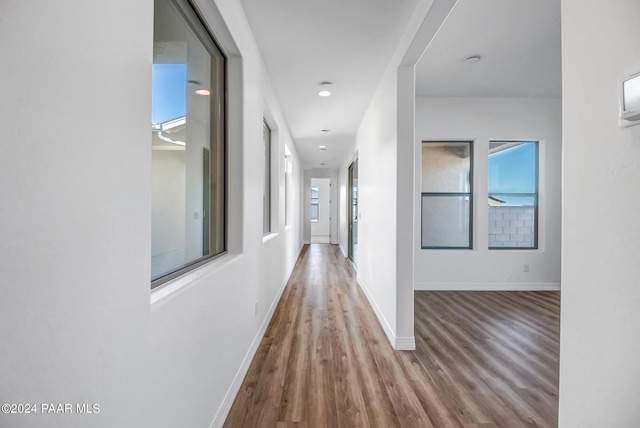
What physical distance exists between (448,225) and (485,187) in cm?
76

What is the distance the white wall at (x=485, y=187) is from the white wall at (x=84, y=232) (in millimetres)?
4027

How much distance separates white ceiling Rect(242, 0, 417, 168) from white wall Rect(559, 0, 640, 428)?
1.61 metres

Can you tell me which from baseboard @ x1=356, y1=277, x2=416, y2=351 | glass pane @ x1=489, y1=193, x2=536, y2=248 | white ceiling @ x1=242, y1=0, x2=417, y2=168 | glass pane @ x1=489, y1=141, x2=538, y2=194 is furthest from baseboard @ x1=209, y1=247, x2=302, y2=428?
glass pane @ x1=489, y1=141, x2=538, y2=194

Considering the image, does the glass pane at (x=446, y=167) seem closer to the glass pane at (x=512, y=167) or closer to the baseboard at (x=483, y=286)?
the glass pane at (x=512, y=167)

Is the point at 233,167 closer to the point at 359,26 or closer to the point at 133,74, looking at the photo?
the point at 133,74

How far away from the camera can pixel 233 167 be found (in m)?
2.08

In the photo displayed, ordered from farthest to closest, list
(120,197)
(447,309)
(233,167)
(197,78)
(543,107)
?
(543,107) → (447,309) → (233,167) → (197,78) → (120,197)

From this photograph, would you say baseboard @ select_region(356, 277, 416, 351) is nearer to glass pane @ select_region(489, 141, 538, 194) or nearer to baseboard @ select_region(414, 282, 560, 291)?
baseboard @ select_region(414, 282, 560, 291)

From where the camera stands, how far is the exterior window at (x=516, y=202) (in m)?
4.58

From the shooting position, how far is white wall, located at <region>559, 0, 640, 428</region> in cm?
64

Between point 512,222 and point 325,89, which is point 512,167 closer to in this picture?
point 512,222

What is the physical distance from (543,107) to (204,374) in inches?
214

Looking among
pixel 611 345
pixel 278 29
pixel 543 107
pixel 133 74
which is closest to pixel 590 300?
pixel 611 345

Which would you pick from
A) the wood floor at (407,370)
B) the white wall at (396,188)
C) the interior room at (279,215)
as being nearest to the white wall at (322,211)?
the interior room at (279,215)
